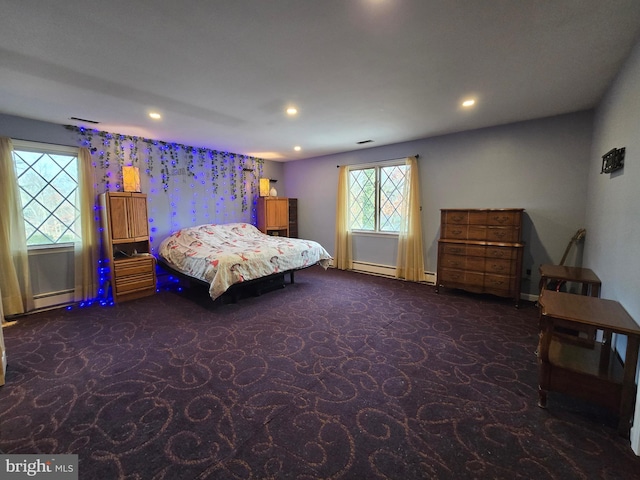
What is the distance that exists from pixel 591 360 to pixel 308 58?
2.94m

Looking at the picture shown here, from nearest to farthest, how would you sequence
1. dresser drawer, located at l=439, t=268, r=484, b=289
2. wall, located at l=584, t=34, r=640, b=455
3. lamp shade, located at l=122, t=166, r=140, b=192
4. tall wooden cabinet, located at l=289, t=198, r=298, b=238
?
wall, located at l=584, t=34, r=640, b=455 → dresser drawer, located at l=439, t=268, r=484, b=289 → lamp shade, located at l=122, t=166, r=140, b=192 → tall wooden cabinet, located at l=289, t=198, r=298, b=238

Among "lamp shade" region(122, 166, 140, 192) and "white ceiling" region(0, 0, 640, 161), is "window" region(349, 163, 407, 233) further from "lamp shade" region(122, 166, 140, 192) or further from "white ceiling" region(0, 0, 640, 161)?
"lamp shade" region(122, 166, 140, 192)

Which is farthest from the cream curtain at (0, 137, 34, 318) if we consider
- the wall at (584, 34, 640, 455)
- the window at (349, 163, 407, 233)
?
the wall at (584, 34, 640, 455)

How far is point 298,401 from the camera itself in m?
1.88

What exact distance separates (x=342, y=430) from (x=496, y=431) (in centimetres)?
92

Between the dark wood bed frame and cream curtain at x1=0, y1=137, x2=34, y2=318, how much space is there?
1.57 metres

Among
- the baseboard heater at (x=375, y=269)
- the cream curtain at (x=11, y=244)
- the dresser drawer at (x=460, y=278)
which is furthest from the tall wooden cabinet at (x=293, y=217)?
the cream curtain at (x=11, y=244)

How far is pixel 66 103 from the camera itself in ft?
9.72

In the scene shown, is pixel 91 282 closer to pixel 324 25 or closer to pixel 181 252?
pixel 181 252

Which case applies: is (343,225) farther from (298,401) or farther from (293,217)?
(298,401)

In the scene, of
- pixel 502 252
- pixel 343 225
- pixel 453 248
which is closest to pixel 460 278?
pixel 453 248

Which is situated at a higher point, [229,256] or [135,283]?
[229,256]

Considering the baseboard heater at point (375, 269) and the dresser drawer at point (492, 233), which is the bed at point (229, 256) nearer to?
the baseboard heater at point (375, 269)

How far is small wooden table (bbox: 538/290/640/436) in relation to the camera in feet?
5.08
